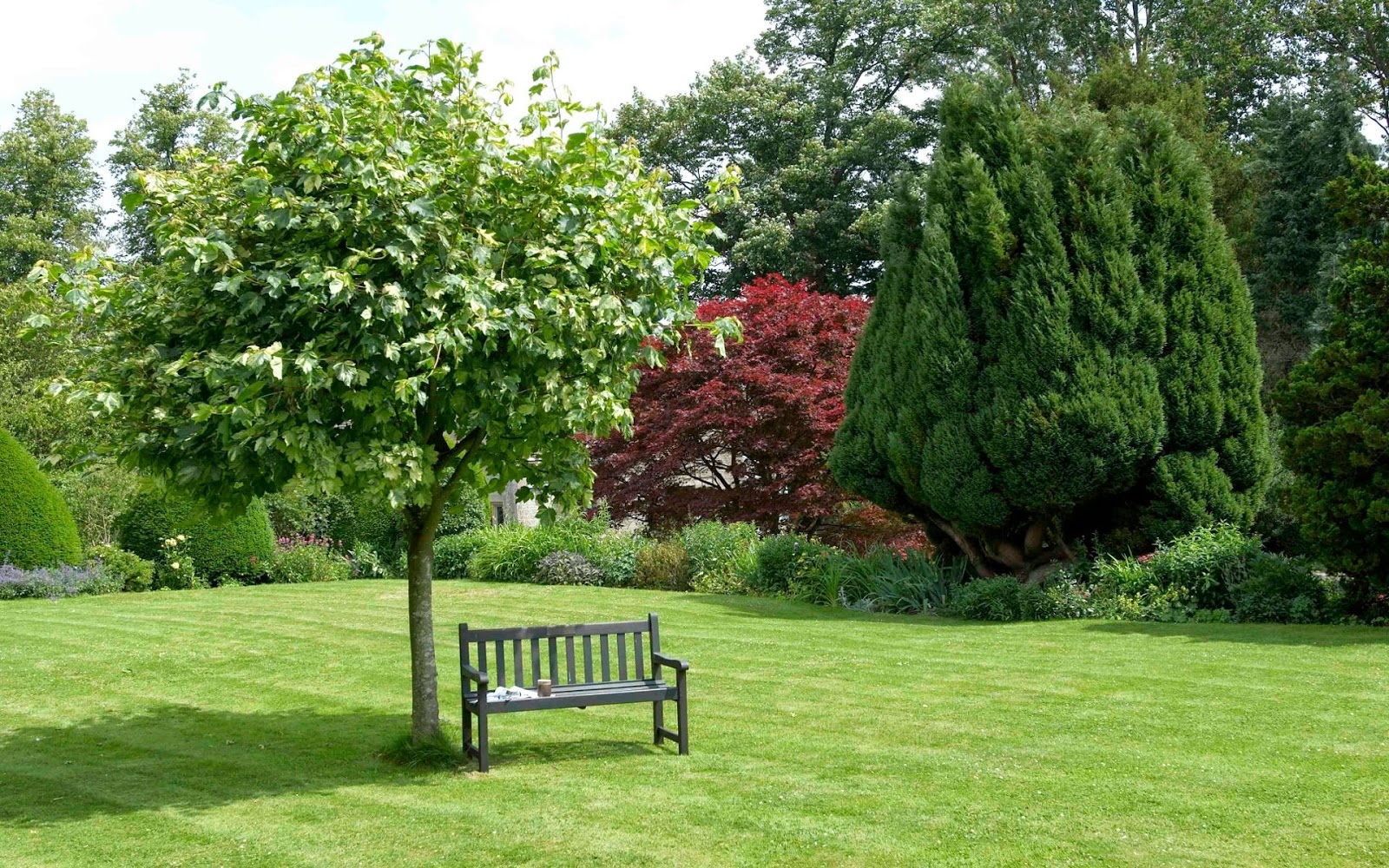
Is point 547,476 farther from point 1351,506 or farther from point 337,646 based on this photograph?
point 1351,506

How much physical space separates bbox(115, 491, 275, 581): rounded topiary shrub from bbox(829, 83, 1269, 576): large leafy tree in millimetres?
10823

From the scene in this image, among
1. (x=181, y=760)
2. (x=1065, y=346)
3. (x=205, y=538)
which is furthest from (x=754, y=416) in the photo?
(x=181, y=760)

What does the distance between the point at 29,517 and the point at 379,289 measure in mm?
13971

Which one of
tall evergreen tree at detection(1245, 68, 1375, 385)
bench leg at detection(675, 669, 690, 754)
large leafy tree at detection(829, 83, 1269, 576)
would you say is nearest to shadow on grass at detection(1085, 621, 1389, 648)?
large leafy tree at detection(829, 83, 1269, 576)

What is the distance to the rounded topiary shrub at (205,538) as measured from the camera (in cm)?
1868

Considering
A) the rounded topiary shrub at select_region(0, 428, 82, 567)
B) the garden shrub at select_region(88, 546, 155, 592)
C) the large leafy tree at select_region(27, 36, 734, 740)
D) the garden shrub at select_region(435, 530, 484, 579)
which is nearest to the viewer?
the large leafy tree at select_region(27, 36, 734, 740)

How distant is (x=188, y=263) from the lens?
20.0ft

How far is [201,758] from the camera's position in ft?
24.4

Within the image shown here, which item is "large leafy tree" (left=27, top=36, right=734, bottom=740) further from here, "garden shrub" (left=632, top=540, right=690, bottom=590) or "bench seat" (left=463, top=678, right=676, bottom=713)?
"garden shrub" (left=632, top=540, right=690, bottom=590)

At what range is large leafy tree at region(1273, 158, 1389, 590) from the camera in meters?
10.9

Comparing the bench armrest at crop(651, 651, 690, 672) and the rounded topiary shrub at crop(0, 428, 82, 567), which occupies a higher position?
the rounded topiary shrub at crop(0, 428, 82, 567)

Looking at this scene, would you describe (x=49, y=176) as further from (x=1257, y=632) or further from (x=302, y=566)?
(x=1257, y=632)

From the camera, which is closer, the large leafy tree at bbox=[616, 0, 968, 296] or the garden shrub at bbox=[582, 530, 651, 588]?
the garden shrub at bbox=[582, 530, 651, 588]

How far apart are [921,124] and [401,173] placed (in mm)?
25324
